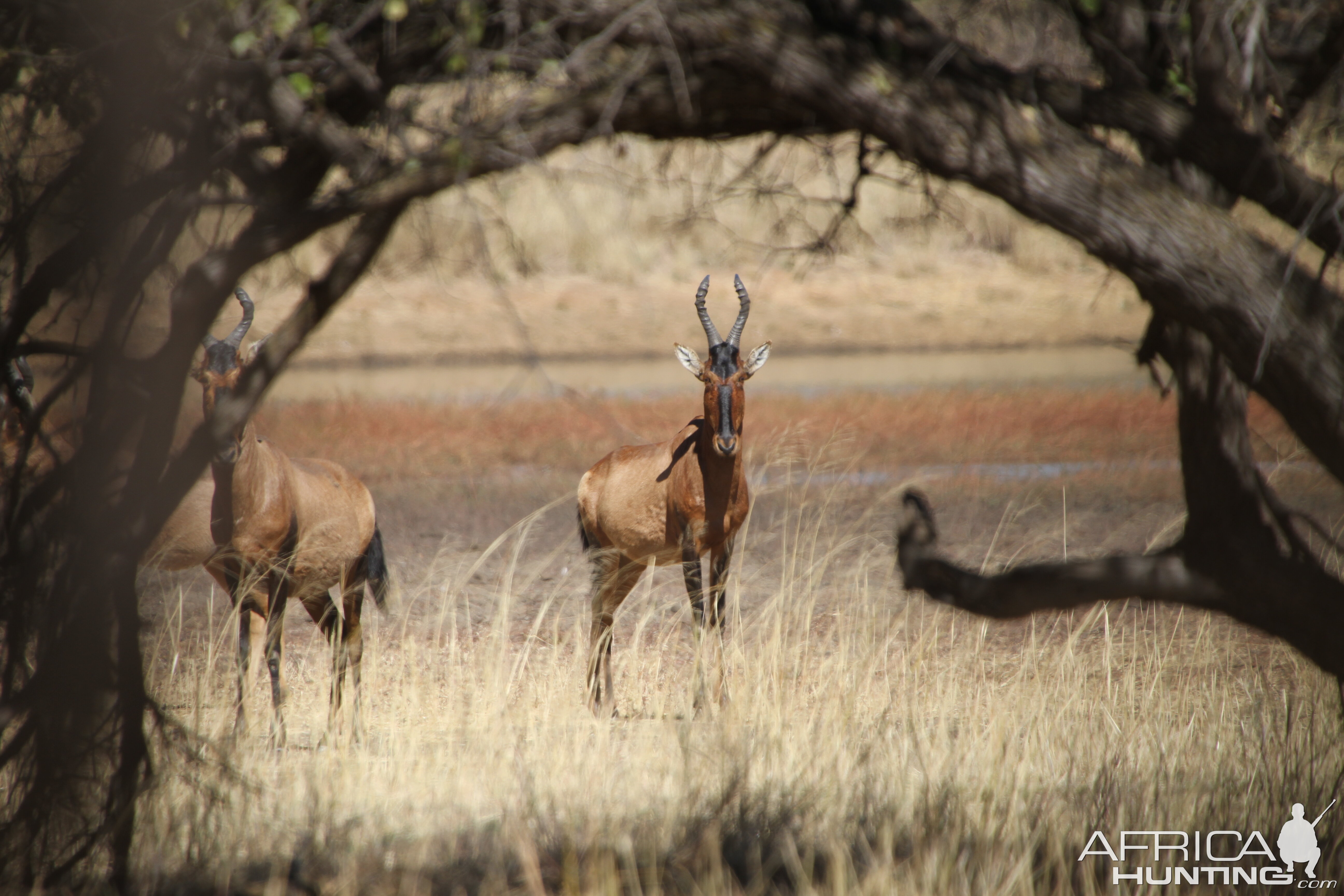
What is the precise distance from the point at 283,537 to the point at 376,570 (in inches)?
26.6

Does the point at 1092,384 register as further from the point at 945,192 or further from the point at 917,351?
the point at 945,192

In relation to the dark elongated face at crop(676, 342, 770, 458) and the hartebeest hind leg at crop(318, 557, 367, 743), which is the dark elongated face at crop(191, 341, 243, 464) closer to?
the hartebeest hind leg at crop(318, 557, 367, 743)

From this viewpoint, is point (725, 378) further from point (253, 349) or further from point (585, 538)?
point (253, 349)

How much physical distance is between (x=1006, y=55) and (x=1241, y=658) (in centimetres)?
369

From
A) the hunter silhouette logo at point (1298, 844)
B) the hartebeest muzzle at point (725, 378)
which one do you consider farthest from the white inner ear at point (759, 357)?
the hunter silhouette logo at point (1298, 844)

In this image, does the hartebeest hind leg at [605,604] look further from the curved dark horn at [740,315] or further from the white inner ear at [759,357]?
the curved dark horn at [740,315]

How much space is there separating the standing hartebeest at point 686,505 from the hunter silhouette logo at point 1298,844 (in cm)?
208

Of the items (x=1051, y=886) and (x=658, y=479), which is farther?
(x=658, y=479)


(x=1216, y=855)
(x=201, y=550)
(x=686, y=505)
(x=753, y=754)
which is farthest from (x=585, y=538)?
(x=1216, y=855)

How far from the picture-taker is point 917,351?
18.0 m

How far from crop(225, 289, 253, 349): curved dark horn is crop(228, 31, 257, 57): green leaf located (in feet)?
6.63

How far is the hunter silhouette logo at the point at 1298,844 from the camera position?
3.76 meters

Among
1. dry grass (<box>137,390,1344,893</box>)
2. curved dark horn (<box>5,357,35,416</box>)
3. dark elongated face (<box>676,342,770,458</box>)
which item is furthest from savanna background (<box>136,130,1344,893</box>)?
curved dark horn (<box>5,357,35,416</box>)

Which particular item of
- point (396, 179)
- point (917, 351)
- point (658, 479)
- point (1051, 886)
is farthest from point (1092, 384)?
point (396, 179)
